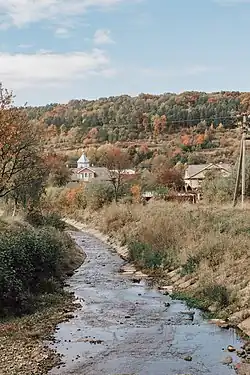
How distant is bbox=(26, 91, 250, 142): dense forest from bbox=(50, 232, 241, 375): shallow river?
213ft

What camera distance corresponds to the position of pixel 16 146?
24.6 metres

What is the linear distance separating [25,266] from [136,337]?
5.82 metres

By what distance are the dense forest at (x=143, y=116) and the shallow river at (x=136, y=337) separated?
6478 centimetres

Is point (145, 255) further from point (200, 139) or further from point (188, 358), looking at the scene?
point (200, 139)

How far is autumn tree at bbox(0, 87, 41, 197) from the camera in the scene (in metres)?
23.3

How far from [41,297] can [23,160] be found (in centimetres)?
897

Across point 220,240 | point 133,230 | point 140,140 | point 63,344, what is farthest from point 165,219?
point 140,140

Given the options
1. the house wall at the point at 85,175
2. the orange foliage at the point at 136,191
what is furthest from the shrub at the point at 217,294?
the house wall at the point at 85,175

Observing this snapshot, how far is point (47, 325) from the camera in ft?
54.4

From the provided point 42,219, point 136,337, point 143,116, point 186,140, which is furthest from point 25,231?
point 143,116

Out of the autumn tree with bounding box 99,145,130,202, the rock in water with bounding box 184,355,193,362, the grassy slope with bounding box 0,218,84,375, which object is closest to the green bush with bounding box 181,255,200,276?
the grassy slope with bounding box 0,218,84,375

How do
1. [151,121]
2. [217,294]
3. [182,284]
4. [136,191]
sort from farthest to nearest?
[151,121], [136,191], [182,284], [217,294]

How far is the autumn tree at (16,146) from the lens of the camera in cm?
2333

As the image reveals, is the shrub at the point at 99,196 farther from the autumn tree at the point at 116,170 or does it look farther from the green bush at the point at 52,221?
the green bush at the point at 52,221
